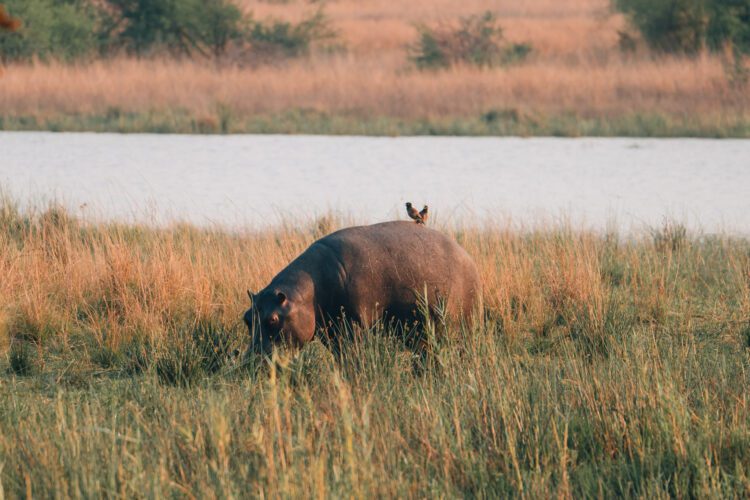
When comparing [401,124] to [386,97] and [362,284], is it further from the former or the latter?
[362,284]

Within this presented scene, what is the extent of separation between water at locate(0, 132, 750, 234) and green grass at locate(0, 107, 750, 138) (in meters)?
0.55

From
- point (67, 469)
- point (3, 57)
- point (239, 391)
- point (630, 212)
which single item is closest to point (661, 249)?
point (630, 212)

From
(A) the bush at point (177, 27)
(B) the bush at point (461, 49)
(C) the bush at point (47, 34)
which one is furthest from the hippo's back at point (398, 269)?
(A) the bush at point (177, 27)

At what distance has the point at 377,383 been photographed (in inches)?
185

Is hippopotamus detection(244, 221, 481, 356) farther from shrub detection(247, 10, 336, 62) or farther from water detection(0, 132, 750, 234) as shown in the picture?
shrub detection(247, 10, 336, 62)

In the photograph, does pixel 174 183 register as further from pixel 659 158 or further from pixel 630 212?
pixel 659 158

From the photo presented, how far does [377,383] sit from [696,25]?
21393mm

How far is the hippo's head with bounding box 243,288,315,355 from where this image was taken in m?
4.64

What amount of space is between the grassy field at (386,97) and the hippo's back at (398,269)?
11.5 meters

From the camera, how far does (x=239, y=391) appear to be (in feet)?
15.2

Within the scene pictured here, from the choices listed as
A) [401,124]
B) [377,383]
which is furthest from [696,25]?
[377,383]

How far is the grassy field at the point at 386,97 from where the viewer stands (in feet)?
55.2

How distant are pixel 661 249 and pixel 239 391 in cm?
461

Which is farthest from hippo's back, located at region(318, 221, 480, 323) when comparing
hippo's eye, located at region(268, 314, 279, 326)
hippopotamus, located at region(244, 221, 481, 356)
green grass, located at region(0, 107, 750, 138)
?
green grass, located at region(0, 107, 750, 138)
